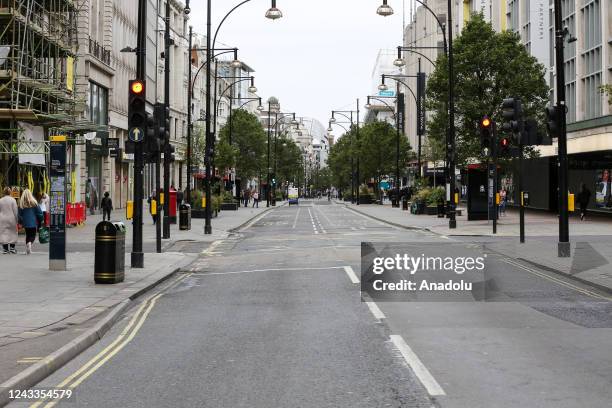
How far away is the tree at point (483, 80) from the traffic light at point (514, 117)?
498 inches

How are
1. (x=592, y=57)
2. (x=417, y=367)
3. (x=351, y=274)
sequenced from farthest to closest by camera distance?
(x=592, y=57) < (x=351, y=274) < (x=417, y=367)

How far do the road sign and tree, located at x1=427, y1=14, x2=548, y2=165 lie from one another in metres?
22.1

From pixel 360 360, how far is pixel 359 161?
269 ft

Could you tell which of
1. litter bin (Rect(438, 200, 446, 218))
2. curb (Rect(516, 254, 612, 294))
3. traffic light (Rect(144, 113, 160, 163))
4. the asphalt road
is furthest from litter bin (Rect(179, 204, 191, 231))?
the asphalt road

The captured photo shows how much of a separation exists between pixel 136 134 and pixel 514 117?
39.5ft

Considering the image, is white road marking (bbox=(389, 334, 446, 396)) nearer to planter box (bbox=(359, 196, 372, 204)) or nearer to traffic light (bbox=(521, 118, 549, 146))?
traffic light (bbox=(521, 118, 549, 146))

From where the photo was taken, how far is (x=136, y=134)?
16422 mm

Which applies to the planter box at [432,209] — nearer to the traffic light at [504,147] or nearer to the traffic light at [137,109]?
the traffic light at [504,147]

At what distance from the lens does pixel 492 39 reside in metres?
37.4

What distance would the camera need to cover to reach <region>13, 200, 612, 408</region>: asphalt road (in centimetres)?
649

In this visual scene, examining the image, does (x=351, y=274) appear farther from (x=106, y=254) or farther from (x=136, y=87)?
(x=136, y=87)

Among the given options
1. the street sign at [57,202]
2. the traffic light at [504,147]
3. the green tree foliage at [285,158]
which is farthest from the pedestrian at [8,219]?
the green tree foliage at [285,158]

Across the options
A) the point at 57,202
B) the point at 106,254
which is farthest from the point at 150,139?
the point at 106,254

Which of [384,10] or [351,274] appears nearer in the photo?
[351,274]
